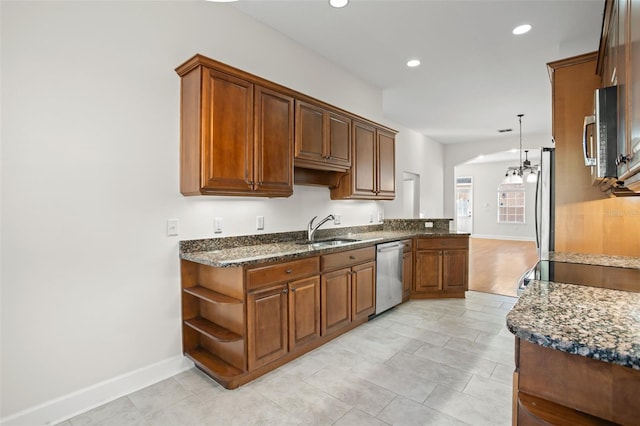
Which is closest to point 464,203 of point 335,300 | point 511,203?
point 511,203

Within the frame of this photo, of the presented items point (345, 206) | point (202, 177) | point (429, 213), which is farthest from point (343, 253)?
point (429, 213)

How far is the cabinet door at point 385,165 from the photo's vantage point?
13.6 ft

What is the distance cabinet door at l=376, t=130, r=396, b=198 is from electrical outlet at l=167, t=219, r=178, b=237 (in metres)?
2.47

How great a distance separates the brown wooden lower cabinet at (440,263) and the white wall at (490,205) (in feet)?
25.4

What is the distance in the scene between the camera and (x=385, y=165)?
427 centimetres

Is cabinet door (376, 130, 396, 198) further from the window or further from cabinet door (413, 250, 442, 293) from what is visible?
the window

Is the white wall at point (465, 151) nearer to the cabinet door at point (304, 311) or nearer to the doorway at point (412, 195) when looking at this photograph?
the doorway at point (412, 195)

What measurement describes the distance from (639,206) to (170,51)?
Answer: 358cm

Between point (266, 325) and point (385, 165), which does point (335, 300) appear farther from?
point (385, 165)

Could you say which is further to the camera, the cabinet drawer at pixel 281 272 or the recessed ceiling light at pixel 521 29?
the recessed ceiling light at pixel 521 29

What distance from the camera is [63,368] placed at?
78.7 inches

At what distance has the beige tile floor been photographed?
1.97m

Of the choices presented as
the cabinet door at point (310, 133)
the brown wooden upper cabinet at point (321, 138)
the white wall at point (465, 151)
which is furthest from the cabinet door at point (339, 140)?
the white wall at point (465, 151)

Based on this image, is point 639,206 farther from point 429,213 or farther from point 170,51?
point 429,213
